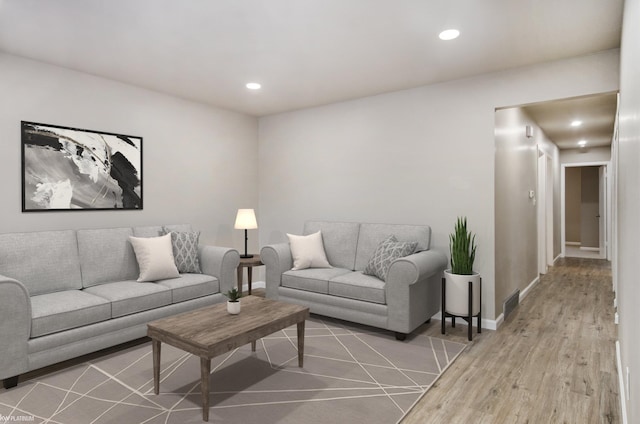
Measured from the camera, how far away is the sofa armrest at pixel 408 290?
336cm

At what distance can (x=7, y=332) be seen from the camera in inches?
97.3

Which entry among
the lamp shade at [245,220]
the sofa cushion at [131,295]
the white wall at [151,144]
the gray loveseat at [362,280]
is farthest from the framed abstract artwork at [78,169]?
the gray loveseat at [362,280]

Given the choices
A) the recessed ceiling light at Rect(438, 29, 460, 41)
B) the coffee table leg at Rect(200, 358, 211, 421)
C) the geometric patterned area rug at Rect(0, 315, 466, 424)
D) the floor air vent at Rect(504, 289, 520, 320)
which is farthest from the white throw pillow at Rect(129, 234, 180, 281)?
the floor air vent at Rect(504, 289, 520, 320)

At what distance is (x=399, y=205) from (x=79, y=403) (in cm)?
333

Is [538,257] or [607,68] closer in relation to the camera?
[607,68]

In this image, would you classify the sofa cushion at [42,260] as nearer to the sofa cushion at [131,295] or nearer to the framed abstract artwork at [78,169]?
the sofa cushion at [131,295]

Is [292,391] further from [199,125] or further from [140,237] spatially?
[199,125]

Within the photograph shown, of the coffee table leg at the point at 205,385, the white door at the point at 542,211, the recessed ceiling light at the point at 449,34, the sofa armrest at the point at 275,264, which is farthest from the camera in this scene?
the white door at the point at 542,211

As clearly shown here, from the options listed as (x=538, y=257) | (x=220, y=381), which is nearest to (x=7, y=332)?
(x=220, y=381)

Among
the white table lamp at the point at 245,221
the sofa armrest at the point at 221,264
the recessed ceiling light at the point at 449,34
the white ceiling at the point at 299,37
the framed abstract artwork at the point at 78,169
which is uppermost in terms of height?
the white ceiling at the point at 299,37

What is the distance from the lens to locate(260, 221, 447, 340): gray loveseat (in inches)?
134

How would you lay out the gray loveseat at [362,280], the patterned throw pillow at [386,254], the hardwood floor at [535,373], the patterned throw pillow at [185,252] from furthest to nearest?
the patterned throw pillow at [185,252]
the patterned throw pillow at [386,254]
the gray loveseat at [362,280]
the hardwood floor at [535,373]

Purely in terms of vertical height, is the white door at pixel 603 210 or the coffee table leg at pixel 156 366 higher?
the white door at pixel 603 210

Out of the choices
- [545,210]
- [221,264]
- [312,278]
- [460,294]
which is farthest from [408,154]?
[545,210]
